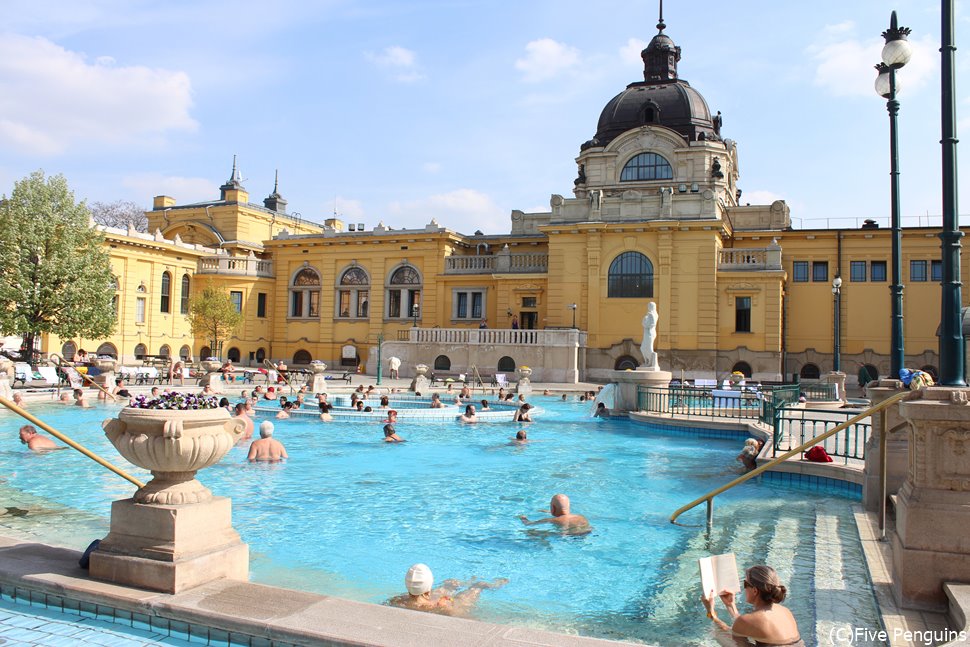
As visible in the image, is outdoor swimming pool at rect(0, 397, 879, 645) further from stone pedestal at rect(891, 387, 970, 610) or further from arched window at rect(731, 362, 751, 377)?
arched window at rect(731, 362, 751, 377)

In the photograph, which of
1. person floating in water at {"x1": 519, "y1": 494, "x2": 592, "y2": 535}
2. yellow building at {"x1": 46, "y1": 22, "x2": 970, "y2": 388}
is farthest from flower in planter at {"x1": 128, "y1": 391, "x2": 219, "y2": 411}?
yellow building at {"x1": 46, "y1": 22, "x2": 970, "y2": 388}

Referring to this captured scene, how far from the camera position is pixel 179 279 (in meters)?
44.3

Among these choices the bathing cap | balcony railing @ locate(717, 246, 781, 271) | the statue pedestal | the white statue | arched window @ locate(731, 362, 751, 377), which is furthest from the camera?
arched window @ locate(731, 362, 751, 377)

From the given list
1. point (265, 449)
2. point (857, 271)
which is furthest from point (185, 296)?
point (857, 271)

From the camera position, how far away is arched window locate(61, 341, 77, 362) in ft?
123

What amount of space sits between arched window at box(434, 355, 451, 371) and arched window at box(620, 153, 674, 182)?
47.8 ft

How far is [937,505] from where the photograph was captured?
516 centimetres

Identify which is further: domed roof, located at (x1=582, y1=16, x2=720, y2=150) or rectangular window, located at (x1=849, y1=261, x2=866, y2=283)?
domed roof, located at (x1=582, y1=16, x2=720, y2=150)

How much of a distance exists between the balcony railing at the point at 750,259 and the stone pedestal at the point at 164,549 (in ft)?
114

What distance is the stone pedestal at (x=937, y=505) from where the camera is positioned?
5109 millimetres

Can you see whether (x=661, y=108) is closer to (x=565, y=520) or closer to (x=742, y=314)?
(x=742, y=314)

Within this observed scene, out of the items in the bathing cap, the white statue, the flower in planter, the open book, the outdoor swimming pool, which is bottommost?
the outdoor swimming pool

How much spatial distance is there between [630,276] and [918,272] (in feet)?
49.3

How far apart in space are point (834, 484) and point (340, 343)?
38669mm
